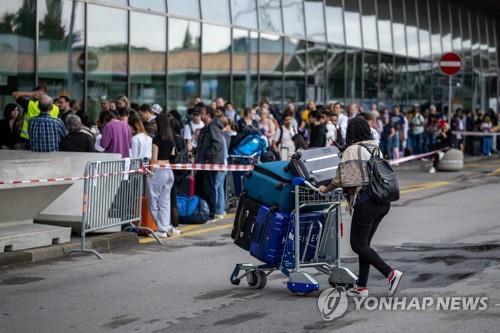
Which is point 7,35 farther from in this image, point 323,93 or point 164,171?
point 323,93

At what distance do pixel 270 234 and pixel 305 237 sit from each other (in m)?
0.34

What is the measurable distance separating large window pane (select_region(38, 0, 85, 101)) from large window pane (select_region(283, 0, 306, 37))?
1017 cm

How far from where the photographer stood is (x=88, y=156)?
14867 mm

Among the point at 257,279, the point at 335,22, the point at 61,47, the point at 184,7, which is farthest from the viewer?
the point at 335,22

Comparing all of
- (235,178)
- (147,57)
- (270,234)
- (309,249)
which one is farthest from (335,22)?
(270,234)

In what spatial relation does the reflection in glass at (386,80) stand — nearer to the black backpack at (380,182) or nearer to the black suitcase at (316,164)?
the black suitcase at (316,164)

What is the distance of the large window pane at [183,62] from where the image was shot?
82.2ft

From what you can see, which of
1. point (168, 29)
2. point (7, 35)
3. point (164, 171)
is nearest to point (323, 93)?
point (168, 29)

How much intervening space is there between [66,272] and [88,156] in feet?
9.14

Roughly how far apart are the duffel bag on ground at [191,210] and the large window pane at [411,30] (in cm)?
2499

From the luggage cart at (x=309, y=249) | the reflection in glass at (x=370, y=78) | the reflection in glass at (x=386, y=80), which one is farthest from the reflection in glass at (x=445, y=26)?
the luggage cart at (x=309, y=249)

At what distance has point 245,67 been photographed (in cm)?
2859

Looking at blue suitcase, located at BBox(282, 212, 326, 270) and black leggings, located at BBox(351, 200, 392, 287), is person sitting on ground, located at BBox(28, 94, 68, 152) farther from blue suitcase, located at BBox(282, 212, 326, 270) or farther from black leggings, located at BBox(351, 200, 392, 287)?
black leggings, located at BBox(351, 200, 392, 287)

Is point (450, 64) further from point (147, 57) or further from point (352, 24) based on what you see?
point (147, 57)
